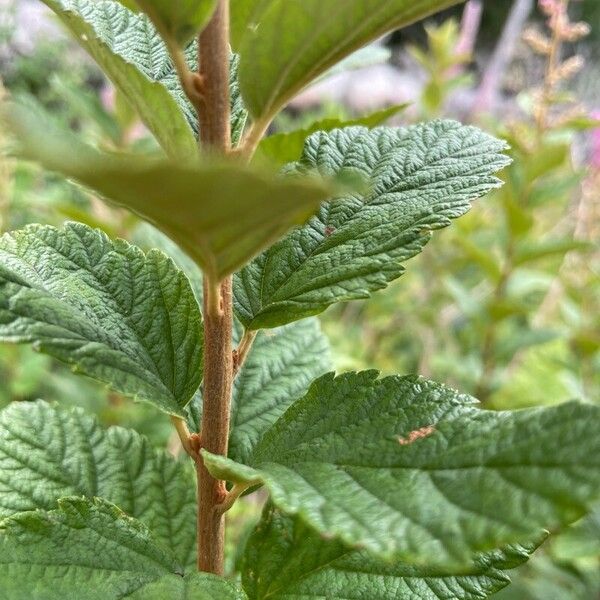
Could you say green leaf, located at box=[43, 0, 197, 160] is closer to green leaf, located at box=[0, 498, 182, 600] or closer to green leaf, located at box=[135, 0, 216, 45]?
green leaf, located at box=[135, 0, 216, 45]

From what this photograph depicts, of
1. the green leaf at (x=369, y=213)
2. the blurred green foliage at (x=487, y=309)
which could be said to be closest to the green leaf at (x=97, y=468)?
the green leaf at (x=369, y=213)

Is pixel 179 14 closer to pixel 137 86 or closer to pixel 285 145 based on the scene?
pixel 137 86

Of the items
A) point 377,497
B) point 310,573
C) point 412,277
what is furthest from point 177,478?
point 412,277

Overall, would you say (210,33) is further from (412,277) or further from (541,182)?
(412,277)

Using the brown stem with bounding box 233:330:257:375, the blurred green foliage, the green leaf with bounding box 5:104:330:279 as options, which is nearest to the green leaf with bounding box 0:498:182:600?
the brown stem with bounding box 233:330:257:375

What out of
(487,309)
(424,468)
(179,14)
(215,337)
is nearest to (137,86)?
(179,14)

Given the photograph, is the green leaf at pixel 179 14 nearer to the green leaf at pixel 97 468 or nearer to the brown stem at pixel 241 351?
the brown stem at pixel 241 351
